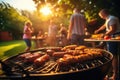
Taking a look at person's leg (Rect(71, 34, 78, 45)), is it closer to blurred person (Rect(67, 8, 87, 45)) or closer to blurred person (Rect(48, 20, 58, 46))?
blurred person (Rect(67, 8, 87, 45))

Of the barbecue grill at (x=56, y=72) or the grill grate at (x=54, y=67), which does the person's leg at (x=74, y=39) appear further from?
the barbecue grill at (x=56, y=72)

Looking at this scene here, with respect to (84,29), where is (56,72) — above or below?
below

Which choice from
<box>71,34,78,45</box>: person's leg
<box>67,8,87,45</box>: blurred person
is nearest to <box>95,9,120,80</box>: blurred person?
<box>67,8,87,45</box>: blurred person

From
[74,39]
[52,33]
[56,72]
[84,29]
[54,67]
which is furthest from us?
[52,33]

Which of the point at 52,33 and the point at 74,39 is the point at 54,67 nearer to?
the point at 74,39

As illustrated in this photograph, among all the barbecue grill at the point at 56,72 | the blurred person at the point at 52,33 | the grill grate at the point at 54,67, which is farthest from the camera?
the blurred person at the point at 52,33

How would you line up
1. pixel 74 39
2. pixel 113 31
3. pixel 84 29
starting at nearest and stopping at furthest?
pixel 113 31, pixel 74 39, pixel 84 29

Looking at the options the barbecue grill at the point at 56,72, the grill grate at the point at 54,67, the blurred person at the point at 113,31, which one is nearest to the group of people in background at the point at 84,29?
the blurred person at the point at 113,31

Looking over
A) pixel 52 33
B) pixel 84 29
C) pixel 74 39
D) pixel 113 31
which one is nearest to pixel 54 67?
pixel 113 31

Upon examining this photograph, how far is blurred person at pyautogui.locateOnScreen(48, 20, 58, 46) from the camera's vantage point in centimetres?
1526

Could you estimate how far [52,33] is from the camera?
1538 centimetres

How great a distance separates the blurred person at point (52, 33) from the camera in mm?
15264

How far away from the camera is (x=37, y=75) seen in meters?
3.18

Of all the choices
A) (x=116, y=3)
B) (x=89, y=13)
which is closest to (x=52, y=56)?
(x=116, y=3)
